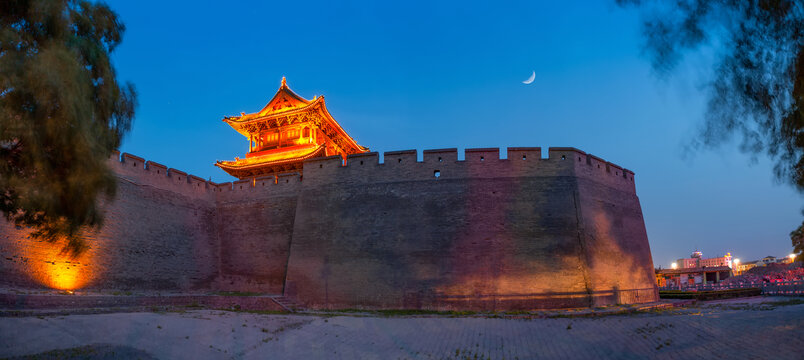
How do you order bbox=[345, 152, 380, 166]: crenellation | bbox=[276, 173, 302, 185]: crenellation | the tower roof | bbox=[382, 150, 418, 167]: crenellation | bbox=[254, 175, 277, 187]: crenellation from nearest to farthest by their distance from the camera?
1. bbox=[382, 150, 418, 167]: crenellation
2. bbox=[345, 152, 380, 166]: crenellation
3. bbox=[276, 173, 302, 185]: crenellation
4. bbox=[254, 175, 277, 187]: crenellation
5. the tower roof

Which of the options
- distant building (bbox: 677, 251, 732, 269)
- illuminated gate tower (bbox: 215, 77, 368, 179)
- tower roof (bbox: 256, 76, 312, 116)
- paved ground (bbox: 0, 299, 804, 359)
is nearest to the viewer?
paved ground (bbox: 0, 299, 804, 359)

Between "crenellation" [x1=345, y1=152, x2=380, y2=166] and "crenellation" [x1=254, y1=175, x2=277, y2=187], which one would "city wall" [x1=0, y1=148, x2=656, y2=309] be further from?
"crenellation" [x1=254, y1=175, x2=277, y2=187]

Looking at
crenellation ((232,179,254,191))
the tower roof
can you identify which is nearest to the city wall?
crenellation ((232,179,254,191))

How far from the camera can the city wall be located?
1226cm

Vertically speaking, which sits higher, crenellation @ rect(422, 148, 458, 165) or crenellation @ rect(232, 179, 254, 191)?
crenellation @ rect(422, 148, 458, 165)

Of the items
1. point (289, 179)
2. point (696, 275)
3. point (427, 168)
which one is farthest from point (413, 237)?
point (696, 275)

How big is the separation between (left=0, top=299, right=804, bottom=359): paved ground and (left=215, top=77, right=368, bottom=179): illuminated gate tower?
12410mm

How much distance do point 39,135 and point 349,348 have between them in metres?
5.39

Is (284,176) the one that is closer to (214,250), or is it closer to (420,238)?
(214,250)

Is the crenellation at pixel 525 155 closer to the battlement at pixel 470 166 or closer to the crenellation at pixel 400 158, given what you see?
the battlement at pixel 470 166

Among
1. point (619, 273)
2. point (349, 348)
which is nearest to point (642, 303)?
point (619, 273)

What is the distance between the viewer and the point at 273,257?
1506 cm

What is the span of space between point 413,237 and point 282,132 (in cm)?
1273

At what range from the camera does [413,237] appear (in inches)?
517
